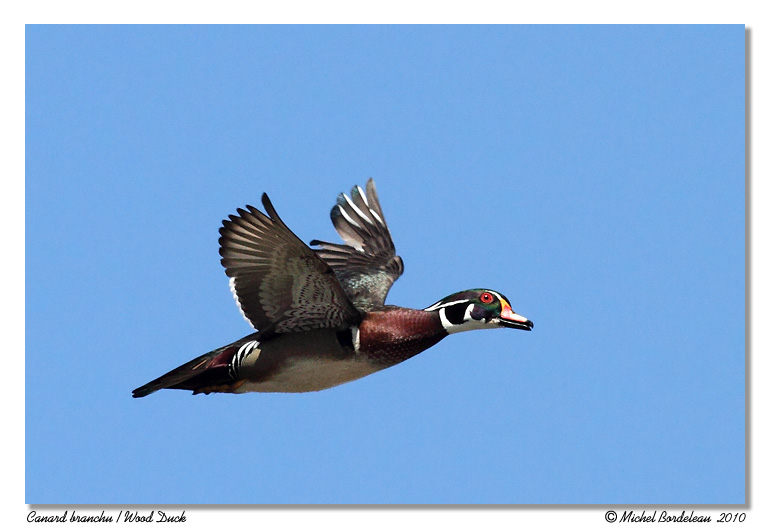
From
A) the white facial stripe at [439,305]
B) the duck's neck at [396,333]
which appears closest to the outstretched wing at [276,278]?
the duck's neck at [396,333]

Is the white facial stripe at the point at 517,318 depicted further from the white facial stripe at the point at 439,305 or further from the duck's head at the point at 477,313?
the white facial stripe at the point at 439,305

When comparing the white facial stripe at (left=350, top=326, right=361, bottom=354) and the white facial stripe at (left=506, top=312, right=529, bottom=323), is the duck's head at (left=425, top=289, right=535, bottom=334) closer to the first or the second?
the white facial stripe at (left=506, top=312, right=529, bottom=323)

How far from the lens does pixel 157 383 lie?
7727 mm

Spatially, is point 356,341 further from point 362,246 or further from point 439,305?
point 362,246

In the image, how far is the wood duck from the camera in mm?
7160

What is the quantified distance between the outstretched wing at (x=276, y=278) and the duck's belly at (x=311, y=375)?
0.30 meters

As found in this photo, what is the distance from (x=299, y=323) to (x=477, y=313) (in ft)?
5.02

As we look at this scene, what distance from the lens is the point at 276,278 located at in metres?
7.32

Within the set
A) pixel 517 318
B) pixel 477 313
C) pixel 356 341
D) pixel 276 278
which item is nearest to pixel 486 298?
pixel 477 313

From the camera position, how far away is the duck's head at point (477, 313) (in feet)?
25.7
